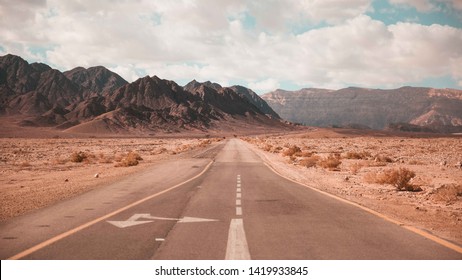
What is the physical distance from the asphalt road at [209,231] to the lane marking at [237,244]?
0.05 feet

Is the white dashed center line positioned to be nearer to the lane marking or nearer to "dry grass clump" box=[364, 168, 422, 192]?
the lane marking

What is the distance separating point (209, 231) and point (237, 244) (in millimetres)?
1197

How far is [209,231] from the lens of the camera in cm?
803

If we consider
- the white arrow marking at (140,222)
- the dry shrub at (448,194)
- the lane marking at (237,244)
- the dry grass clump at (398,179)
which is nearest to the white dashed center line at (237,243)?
the lane marking at (237,244)

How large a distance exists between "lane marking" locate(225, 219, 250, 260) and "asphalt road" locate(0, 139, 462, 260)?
2cm

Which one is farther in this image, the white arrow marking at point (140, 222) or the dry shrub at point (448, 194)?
the dry shrub at point (448, 194)

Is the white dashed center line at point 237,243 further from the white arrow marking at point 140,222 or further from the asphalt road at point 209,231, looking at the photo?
the white arrow marking at point 140,222

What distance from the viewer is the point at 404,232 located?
8.04 meters

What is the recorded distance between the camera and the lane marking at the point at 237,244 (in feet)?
20.5

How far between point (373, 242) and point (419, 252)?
82 cm

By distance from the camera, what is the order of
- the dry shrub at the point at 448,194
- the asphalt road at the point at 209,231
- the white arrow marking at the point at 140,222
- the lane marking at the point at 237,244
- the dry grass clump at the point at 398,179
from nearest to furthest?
the lane marking at the point at 237,244 < the asphalt road at the point at 209,231 < the white arrow marking at the point at 140,222 < the dry shrub at the point at 448,194 < the dry grass clump at the point at 398,179

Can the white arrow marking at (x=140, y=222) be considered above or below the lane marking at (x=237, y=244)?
below
